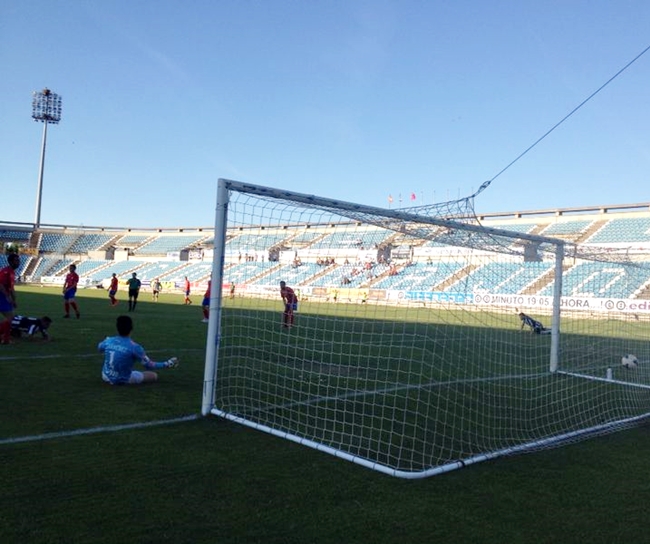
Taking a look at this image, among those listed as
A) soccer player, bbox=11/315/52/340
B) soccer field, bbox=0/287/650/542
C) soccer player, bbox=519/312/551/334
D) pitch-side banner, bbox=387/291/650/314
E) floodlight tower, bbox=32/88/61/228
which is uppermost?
floodlight tower, bbox=32/88/61/228

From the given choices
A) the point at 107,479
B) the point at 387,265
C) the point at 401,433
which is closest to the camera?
the point at 107,479

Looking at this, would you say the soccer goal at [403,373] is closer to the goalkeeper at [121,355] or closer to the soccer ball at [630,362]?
the soccer ball at [630,362]

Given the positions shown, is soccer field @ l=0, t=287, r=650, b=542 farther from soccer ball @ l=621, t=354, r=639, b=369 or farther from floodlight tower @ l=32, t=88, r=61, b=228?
floodlight tower @ l=32, t=88, r=61, b=228

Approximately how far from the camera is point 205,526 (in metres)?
3.61

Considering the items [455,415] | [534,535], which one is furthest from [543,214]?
[534,535]

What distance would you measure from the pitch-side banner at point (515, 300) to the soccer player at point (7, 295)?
1639 cm

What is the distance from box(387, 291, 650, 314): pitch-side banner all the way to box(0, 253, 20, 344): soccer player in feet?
53.8

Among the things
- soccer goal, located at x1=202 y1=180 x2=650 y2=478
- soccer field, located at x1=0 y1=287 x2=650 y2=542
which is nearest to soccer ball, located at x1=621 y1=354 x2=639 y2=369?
soccer goal, located at x1=202 y1=180 x2=650 y2=478

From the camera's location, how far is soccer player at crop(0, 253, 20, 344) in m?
10.7

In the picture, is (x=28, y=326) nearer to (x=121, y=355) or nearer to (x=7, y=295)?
(x=7, y=295)

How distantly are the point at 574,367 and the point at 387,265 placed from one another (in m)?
5.56

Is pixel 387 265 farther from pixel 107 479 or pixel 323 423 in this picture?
pixel 107 479

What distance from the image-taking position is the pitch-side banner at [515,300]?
23156mm

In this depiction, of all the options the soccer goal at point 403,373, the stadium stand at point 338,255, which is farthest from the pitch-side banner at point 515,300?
the soccer goal at point 403,373
